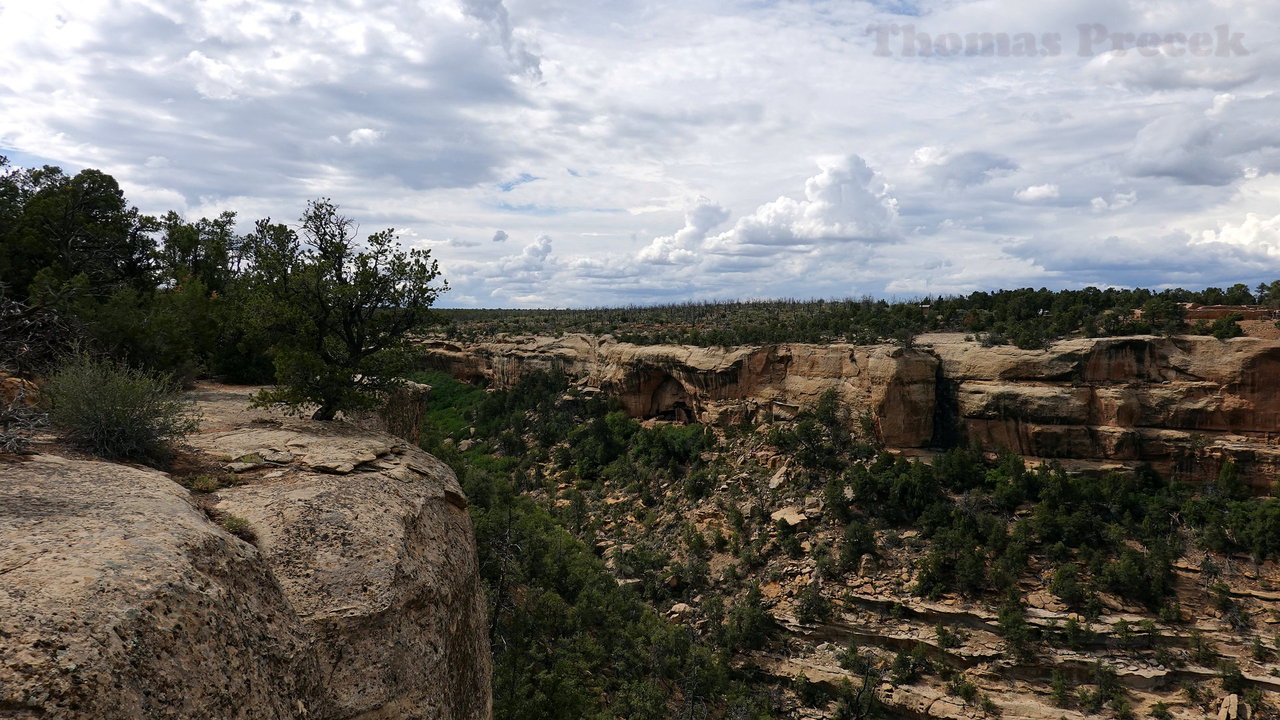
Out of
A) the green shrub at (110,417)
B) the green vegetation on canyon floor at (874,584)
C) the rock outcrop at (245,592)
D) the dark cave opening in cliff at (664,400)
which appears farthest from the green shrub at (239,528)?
the dark cave opening in cliff at (664,400)

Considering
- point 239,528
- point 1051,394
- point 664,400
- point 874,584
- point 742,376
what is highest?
point 239,528

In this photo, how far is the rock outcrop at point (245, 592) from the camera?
4.64m

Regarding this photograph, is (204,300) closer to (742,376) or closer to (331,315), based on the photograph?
(331,315)

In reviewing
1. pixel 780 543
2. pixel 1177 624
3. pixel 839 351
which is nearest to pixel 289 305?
pixel 780 543

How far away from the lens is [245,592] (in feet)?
20.6

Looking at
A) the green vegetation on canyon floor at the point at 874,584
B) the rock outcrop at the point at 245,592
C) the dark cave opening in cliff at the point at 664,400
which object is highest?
the rock outcrop at the point at 245,592

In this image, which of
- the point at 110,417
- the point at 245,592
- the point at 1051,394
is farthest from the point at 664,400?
the point at 245,592

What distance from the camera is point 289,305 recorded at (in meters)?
13.7

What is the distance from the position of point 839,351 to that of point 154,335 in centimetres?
3211

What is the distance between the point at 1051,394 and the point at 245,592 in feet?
118

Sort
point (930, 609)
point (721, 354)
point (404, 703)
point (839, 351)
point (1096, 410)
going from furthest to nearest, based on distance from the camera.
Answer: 1. point (721, 354)
2. point (839, 351)
3. point (1096, 410)
4. point (930, 609)
5. point (404, 703)

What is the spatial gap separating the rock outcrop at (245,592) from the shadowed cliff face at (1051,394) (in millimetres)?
30177

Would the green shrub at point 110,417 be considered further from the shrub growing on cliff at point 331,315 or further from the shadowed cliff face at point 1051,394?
the shadowed cliff face at point 1051,394

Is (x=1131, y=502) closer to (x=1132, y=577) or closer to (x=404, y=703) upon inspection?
(x=1132, y=577)
